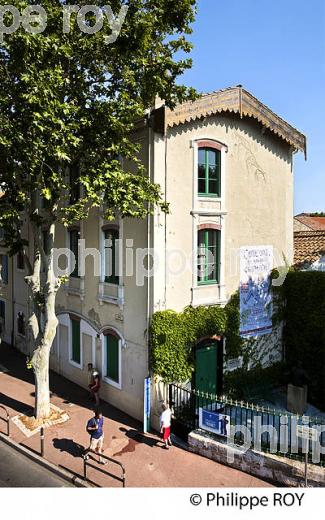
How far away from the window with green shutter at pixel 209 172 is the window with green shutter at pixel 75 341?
314 inches

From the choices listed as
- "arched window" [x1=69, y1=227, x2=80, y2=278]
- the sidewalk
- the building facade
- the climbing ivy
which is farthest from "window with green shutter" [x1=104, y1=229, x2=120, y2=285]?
the sidewalk

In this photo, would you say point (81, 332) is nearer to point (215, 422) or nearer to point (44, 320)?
point (44, 320)

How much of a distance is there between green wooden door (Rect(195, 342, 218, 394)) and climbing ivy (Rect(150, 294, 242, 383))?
0.54 metres

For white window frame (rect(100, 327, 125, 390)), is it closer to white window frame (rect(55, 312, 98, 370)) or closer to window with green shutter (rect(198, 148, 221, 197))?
white window frame (rect(55, 312, 98, 370))

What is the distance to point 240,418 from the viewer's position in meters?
13.8

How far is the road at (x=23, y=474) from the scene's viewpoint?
443 inches

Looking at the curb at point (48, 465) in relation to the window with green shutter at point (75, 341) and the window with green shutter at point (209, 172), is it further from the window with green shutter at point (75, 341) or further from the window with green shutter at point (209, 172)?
the window with green shutter at point (209, 172)

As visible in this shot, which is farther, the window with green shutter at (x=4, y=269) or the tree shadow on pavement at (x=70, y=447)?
the window with green shutter at (x=4, y=269)

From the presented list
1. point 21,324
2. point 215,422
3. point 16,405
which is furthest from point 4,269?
point 215,422

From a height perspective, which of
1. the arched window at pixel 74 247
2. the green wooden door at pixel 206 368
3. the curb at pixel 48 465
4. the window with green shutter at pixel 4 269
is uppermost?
the arched window at pixel 74 247

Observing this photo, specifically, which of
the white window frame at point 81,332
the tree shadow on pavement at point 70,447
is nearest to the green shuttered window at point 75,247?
the white window frame at point 81,332

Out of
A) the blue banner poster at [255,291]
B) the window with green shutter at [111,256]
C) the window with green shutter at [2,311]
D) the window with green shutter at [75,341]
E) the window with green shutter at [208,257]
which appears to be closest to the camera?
the window with green shutter at [208,257]

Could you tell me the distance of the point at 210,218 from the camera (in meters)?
15.6

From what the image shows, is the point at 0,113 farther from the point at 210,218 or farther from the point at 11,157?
the point at 210,218
